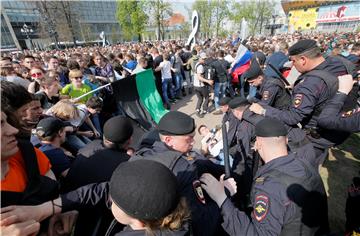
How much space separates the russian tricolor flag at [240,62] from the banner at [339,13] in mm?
49178

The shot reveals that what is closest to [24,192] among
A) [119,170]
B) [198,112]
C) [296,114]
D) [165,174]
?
[119,170]

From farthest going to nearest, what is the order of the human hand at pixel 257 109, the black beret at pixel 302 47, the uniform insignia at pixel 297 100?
the human hand at pixel 257 109, the black beret at pixel 302 47, the uniform insignia at pixel 297 100

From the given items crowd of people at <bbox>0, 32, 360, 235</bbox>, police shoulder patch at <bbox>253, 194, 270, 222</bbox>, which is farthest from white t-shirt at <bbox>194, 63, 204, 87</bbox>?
police shoulder patch at <bbox>253, 194, 270, 222</bbox>

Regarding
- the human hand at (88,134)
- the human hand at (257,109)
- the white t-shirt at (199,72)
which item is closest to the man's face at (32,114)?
the human hand at (88,134)

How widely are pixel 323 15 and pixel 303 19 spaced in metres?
4.32

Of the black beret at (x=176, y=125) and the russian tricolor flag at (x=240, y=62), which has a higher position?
the black beret at (x=176, y=125)

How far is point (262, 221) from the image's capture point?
1692 mm

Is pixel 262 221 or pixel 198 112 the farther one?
pixel 198 112

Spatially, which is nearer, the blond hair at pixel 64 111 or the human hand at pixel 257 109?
the human hand at pixel 257 109

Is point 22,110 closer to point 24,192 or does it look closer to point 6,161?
point 6,161

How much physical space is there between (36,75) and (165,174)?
5609 mm

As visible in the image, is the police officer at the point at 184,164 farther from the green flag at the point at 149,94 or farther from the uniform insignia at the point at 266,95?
the green flag at the point at 149,94

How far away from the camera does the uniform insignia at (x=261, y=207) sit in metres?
1.69

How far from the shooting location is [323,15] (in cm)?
4881
